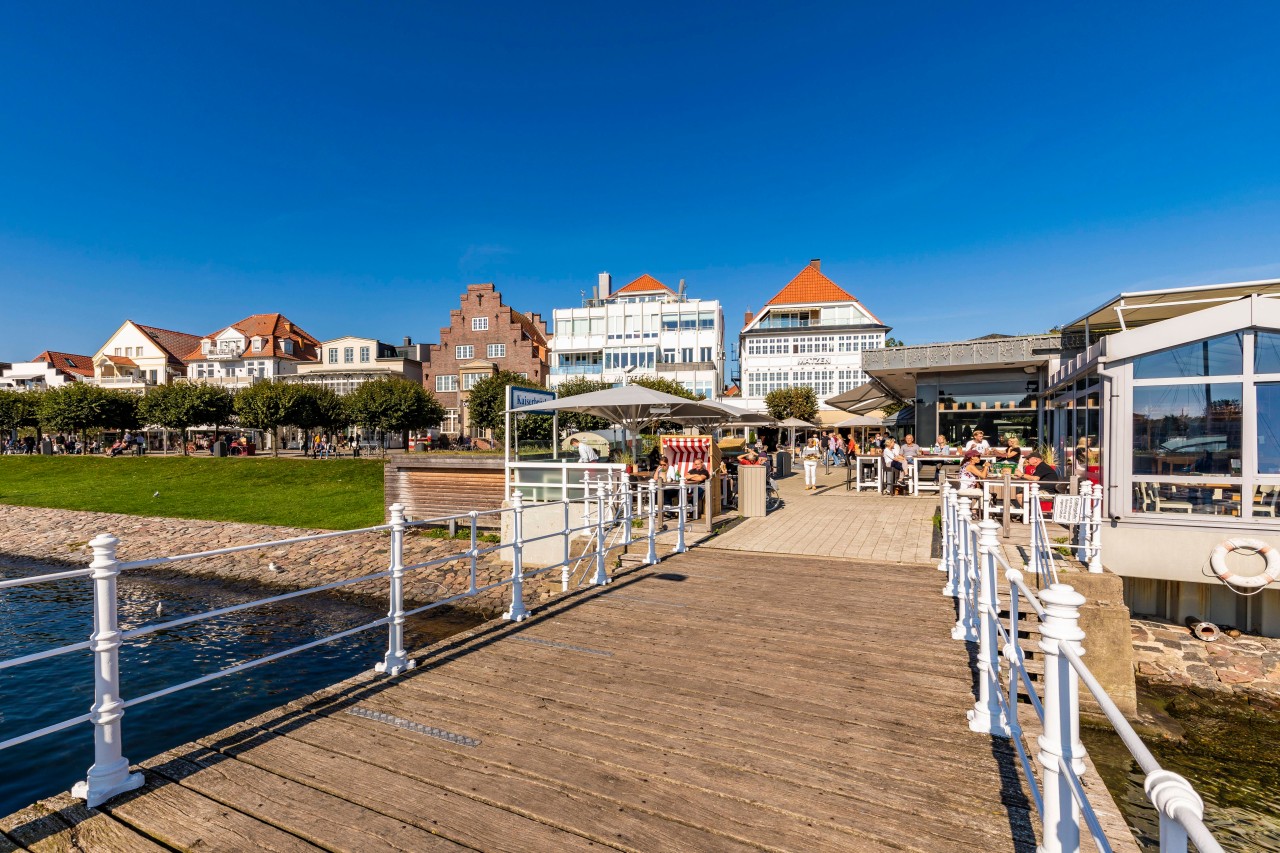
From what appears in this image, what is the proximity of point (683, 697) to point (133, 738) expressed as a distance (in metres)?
7.56

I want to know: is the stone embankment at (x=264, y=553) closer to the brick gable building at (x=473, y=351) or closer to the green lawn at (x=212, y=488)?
the green lawn at (x=212, y=488)

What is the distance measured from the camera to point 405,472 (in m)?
18.0

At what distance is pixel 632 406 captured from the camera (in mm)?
12852

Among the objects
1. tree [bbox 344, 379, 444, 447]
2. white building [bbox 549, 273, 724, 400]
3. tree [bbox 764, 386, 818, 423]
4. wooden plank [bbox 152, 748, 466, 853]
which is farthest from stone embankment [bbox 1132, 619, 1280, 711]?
white building [bbox 549, 273, 724, 400]

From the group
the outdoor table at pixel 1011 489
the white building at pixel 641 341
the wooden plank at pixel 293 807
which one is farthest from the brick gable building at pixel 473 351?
the wooden plank at pixel 293 807

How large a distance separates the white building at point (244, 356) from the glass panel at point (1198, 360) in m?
66.4

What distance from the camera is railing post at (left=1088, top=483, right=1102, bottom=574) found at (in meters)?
7.88

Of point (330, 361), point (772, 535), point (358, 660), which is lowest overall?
point (358, 660)

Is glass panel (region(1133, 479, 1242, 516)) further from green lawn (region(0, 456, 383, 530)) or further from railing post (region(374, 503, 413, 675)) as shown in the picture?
green lawn (region(0, 456, 383, 530))

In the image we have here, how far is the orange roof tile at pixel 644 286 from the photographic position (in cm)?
6025

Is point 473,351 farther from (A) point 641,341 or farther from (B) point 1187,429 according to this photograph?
(B) point 1187,429

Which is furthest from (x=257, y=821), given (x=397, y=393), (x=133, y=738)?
(x=397, y=393)

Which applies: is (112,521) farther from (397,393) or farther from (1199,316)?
(1199,316)

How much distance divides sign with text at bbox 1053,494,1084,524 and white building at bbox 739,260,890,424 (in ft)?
145
